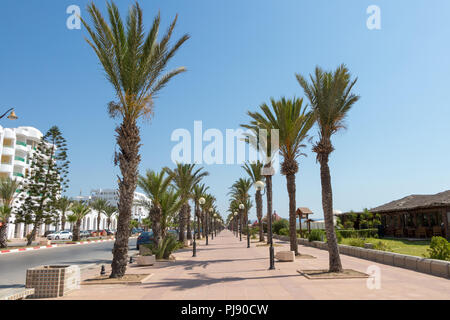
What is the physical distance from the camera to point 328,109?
11.9 meters

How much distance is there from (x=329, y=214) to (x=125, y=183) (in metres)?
7.15

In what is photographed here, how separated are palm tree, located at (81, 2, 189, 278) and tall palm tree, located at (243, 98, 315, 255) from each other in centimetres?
808

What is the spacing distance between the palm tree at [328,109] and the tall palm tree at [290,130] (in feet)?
17.4

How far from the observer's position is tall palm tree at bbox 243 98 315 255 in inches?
708

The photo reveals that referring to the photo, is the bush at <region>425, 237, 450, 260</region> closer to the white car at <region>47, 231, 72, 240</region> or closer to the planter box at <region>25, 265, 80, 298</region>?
the planter box at <region>25, 265, 80, 298</region>

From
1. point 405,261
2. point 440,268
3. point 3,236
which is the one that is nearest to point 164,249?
point 405,261

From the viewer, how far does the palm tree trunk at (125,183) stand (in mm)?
10453

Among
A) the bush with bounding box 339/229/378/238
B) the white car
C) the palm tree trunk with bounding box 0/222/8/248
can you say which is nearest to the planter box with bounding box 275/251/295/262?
the bush with bounding box 339/229/378/238

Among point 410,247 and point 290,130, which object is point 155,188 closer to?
point 290,130

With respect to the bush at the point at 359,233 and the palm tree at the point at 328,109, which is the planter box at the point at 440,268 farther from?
the bush at the point at 359,233
